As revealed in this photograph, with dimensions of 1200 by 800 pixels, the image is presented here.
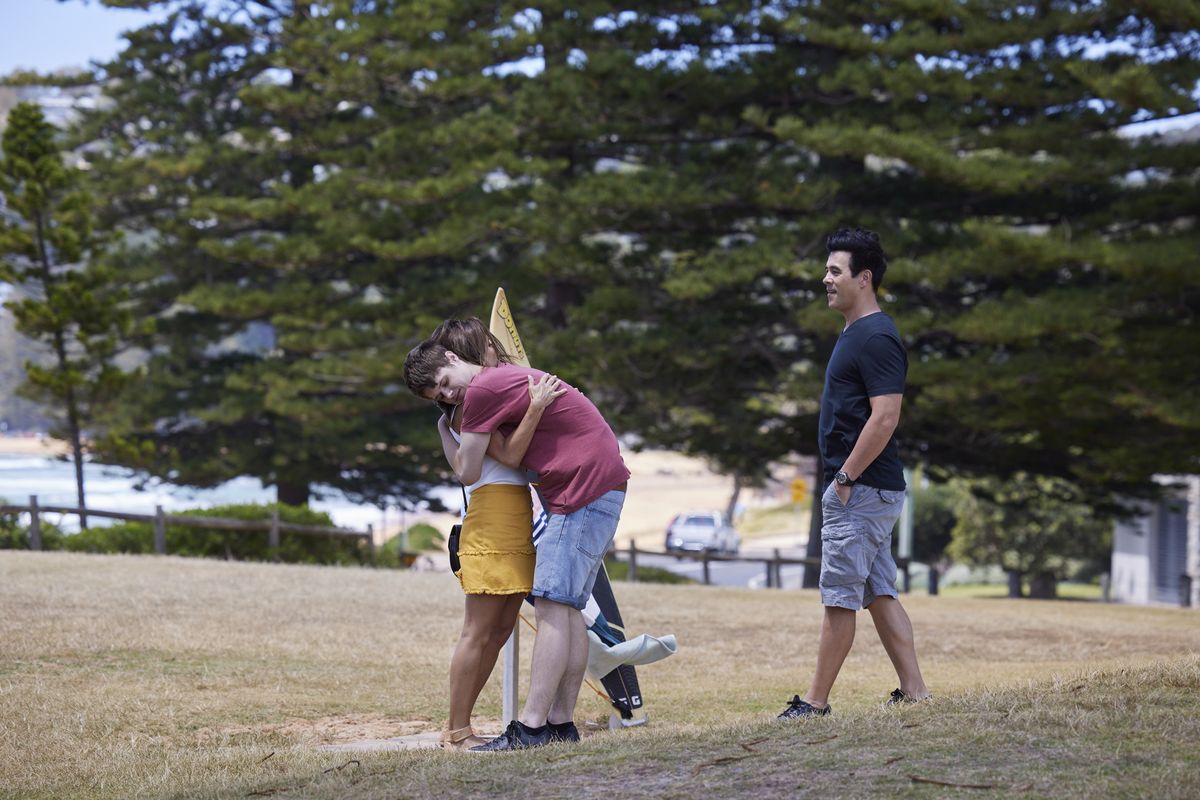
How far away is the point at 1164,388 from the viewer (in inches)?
722

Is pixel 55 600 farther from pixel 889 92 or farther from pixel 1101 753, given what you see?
pixel 889 92

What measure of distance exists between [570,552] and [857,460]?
118 centimetres

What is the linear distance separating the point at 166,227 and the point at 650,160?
10511mm

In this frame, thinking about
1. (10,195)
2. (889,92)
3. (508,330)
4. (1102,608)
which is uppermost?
(889,92)

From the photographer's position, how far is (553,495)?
5461mm

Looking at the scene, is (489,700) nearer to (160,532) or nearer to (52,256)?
(160,532)

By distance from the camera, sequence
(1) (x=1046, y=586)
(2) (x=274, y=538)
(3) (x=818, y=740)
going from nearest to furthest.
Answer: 1. (3) (x=818, y=740)
2. (2) (x=274, y=538)
3. (1) (x=1046, y=586)

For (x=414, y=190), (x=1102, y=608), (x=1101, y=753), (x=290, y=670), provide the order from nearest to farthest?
1. (x=1101, y=753)
2. (x=290, y=670)
3. (x=1102, y=608)
4. (x=414, y=190)

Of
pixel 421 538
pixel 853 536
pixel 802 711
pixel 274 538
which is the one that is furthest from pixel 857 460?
pixel 421 538

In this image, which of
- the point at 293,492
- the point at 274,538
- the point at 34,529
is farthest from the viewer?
the point at 293,492

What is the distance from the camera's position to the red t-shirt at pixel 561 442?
17.4 ft

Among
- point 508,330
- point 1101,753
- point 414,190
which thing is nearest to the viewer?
point 1101,753

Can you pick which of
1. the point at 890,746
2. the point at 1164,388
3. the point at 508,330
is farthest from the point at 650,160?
the point at 890,746

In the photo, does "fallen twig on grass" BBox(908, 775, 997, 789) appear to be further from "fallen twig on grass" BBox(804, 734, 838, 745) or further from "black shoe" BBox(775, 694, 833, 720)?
"black shoe" BBox(775, 694, 833, 720)
